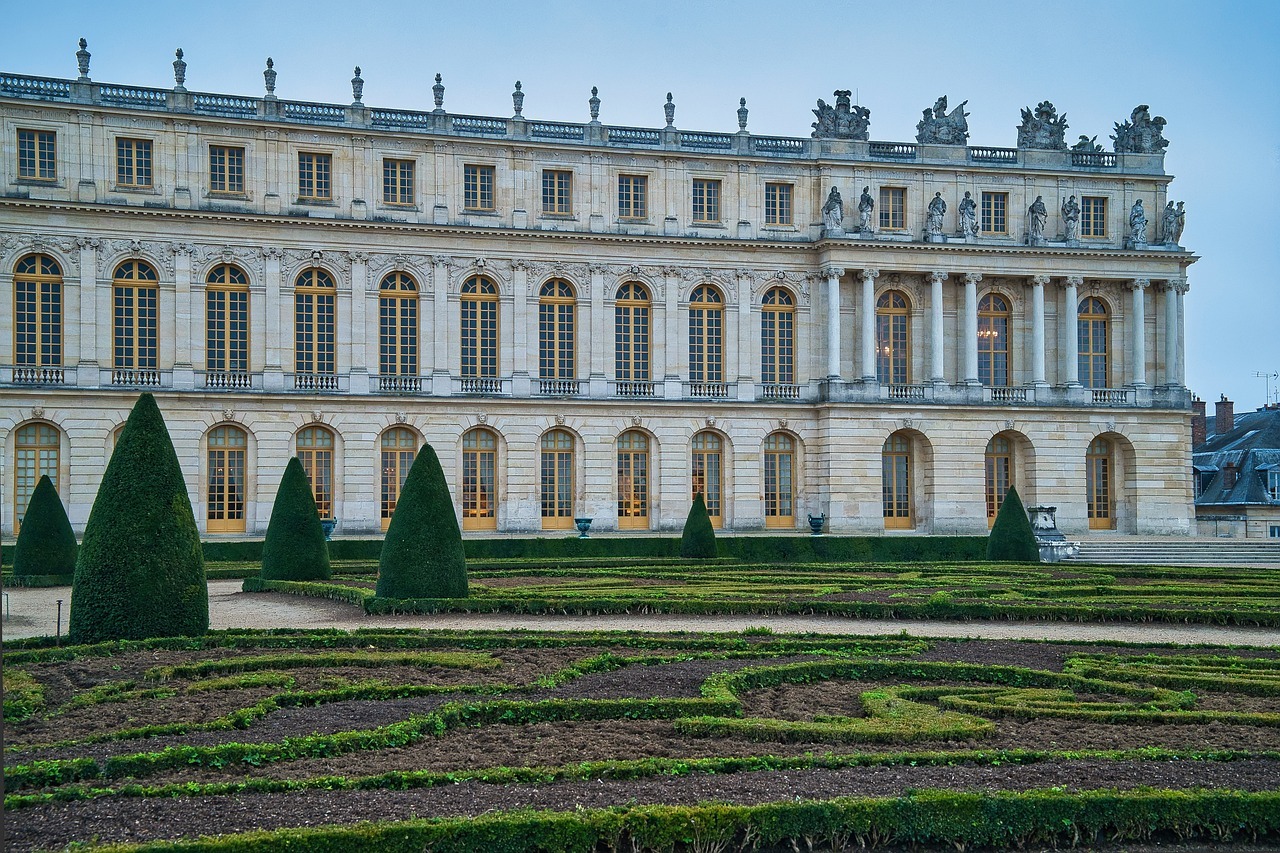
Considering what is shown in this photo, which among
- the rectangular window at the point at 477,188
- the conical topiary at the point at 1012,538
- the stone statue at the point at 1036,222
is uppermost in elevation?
the rectangular window at the point at 477,188

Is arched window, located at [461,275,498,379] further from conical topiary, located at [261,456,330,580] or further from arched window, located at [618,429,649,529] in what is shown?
conical topiary, located at [261,456,330,580]

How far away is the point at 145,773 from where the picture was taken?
30.3 feet

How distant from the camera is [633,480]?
143ft

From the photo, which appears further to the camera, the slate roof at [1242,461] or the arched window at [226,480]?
the slate roof at [1242,461]

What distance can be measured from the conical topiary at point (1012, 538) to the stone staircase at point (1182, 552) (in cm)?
413

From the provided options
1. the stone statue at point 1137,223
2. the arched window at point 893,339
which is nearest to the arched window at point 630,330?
the arched window at point 893,339

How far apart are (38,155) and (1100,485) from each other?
4061cm

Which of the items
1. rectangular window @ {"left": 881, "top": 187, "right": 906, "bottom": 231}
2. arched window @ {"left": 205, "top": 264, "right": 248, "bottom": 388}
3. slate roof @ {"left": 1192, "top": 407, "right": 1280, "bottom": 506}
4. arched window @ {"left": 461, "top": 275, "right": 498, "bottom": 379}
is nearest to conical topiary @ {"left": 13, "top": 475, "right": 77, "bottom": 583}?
arched window @ {"left": 205, "top": 264, "right": 248, "bottom": 388}

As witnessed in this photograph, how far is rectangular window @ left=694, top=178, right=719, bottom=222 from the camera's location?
44.5m

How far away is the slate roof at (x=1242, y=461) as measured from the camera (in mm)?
45469

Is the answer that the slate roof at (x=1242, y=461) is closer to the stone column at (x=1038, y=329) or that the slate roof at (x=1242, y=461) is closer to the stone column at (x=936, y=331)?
the stone column at (x=1038, y=329)

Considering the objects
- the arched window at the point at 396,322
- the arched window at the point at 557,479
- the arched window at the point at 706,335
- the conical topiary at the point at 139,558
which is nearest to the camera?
the conical topiary at the point at 139,558

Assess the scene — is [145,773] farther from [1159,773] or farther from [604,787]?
[1159,773]

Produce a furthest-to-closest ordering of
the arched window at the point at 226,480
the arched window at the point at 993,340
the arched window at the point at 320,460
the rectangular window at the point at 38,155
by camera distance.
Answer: the arched window at the point at 993,340 < the arched window at the point at 320,460 < the arched window at the point at 226,480 < the rectangular window at the point at 38,155
